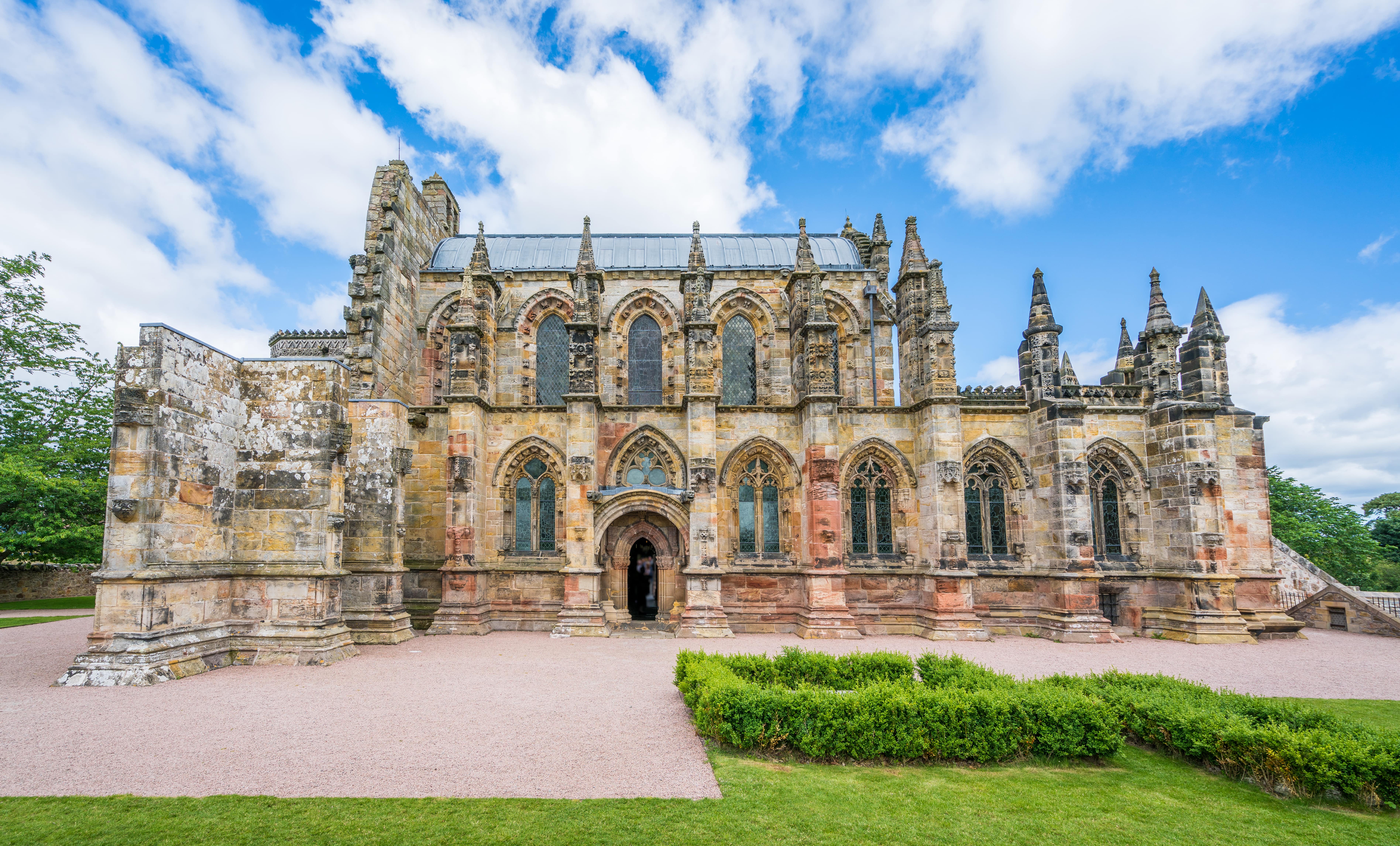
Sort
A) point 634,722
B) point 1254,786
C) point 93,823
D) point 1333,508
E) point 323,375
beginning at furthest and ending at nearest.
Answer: point 1333,508 → point 323,375 → point 634,722 → point 1254,786 → point 93,823

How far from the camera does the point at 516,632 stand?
20.5 meters

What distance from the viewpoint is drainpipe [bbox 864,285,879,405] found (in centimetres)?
2577

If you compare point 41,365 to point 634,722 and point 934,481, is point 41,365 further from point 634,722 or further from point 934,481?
point 934,481

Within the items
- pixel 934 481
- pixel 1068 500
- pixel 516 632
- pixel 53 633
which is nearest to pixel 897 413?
pixel 934 481

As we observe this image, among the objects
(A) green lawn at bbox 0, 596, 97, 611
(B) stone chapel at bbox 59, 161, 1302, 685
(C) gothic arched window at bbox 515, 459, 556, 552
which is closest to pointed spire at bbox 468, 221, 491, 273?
(B) stone chapel at bbox 59, 161, 1302, 685

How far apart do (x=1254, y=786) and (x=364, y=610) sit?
18276mm

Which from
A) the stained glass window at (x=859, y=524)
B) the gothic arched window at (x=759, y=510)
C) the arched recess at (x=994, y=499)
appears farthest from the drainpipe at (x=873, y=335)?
the gothic arched window at (x=759, y=510)

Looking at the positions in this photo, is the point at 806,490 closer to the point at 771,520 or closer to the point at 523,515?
the point at 771,520

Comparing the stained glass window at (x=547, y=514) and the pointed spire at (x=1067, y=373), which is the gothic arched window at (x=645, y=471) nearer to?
the stained glass window at (x=547, y=514)

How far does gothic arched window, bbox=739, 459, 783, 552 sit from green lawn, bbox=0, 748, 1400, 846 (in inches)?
549

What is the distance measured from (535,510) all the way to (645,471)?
3.73 m

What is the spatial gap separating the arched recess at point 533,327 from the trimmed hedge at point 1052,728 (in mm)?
17596

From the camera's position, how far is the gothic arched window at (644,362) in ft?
84.4

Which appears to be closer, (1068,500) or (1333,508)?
(1068,500)
